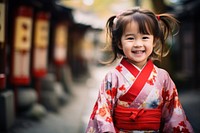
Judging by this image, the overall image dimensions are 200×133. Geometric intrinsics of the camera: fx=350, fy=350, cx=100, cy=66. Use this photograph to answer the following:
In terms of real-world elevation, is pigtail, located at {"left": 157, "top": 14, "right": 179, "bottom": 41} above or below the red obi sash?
above

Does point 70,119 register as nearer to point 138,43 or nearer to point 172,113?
point 172,113

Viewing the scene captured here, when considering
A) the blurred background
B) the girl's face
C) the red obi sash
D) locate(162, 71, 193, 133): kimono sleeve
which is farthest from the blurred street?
the girl's face

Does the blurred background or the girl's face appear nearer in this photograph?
the girl's face

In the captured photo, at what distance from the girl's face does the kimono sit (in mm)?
125

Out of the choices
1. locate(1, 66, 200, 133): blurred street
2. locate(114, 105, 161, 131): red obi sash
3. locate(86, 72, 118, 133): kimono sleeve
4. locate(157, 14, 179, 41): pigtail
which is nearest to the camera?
locate(86, 72, 118, 133): kimono sleeve

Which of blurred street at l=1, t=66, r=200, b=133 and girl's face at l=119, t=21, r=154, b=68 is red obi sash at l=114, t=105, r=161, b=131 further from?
blurred street at l=1, t=66, r=200, b=133

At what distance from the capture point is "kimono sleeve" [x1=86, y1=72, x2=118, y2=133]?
3128 millimetres

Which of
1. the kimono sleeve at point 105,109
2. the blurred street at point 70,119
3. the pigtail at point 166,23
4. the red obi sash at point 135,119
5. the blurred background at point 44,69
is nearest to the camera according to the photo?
the kimono sleeve at point 105,109

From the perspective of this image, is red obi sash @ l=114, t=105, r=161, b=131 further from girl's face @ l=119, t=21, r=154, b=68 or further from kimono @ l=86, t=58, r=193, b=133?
girl's face @ l=119, t=21, r=154, b=68

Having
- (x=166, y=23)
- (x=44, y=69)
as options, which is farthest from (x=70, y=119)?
(x=166, y=23)

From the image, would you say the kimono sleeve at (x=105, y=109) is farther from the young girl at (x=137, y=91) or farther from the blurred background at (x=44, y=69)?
the blurred background at (x=44, y=69)

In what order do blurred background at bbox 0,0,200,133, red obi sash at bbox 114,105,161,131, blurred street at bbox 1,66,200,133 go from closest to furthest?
red obi sash at bbox 114,105,161,131 → blurred background at bbox 0,0,200,133 → blurred street at bbox 1,66,200,133

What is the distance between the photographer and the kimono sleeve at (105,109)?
3.13 m

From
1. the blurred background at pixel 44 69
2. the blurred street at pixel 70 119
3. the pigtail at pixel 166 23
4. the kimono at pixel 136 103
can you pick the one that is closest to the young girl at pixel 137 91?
the kimono at pixel 136 103
